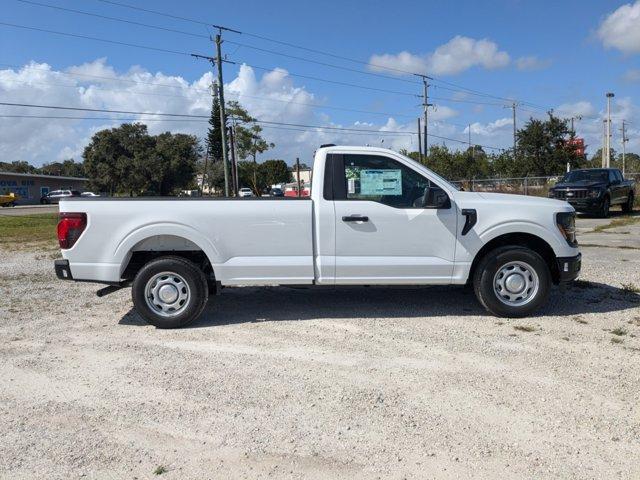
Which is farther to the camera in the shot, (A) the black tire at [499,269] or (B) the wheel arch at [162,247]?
(A) the black tire at [499,269]

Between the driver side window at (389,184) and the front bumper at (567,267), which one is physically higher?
the driver side window at (389,184)

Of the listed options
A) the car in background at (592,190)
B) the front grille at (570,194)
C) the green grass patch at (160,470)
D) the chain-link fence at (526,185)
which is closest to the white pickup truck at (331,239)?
the green grass patch at (160,470)

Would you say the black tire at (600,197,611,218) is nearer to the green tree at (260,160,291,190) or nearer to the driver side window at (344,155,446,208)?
the driver side window at (344,155,446,208)

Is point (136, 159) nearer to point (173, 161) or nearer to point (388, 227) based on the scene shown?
point (173, 161)

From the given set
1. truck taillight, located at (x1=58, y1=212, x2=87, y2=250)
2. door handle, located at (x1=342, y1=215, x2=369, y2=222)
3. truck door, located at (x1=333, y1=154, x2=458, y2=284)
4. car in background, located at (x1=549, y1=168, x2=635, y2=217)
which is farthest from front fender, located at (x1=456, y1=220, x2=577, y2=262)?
car in background, located at (x1=549, y1=168, x2=635, y2=217)

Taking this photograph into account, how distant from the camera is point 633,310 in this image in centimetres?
632

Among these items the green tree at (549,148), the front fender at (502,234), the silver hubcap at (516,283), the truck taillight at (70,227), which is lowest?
the silver hubcap at (516,283)

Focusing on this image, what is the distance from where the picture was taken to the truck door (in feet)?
19.0

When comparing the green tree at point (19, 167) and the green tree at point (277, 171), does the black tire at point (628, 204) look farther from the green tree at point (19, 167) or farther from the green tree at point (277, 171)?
the green tree at point (19, 167)

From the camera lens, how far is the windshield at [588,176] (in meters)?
20.0

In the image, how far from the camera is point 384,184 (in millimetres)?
5883

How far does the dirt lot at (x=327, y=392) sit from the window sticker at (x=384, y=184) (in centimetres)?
144

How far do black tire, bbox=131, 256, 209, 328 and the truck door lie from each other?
5.00 ft

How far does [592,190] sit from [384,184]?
1630 cm
